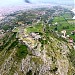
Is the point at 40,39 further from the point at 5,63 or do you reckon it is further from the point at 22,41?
the point at 5,63

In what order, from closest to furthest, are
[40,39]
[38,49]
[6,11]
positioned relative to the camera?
[38,49], [40,39], [6,11]

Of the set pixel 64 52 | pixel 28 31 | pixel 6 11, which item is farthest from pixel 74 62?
pixel 6 11

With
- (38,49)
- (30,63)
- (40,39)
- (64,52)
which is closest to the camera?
(30,63)

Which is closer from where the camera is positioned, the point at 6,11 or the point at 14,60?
the point at 14,60

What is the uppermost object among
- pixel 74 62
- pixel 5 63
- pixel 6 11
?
pixel 5 63

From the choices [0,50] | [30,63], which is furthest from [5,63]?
[0,50]

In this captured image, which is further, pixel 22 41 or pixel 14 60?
pixel 22 41

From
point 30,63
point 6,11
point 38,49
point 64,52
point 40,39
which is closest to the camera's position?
point 30,63

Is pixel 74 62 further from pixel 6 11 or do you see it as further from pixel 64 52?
pixel 6 11

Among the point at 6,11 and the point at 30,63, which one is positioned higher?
the point at 30,63
